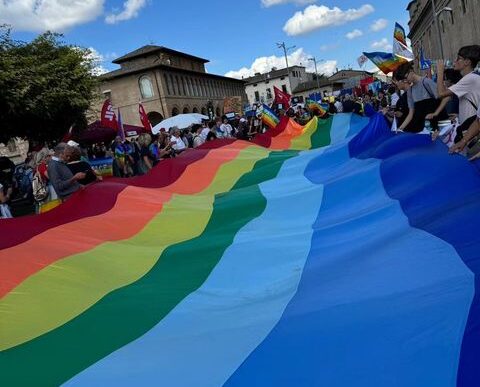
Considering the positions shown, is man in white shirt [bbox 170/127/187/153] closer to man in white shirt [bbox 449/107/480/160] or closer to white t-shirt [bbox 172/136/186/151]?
white t-shirt [bbox 172/136/186/151]

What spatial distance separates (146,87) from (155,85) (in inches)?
43.8

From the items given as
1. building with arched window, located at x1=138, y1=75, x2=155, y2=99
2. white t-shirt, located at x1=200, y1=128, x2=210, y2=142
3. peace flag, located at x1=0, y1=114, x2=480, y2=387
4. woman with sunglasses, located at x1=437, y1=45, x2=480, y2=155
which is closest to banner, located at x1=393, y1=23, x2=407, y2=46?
white t-shirt, located at x1=200, y1=128, x2=210, y2=142

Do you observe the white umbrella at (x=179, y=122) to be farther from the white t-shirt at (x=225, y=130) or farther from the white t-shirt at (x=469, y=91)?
the white t-shirt at (x=469, y=91)

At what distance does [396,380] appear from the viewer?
1.80 meters

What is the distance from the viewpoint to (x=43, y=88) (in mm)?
21422

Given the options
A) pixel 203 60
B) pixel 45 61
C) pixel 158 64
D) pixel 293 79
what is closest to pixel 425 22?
pixel 203 60

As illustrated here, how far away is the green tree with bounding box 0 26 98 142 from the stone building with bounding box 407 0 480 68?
16.1 meters

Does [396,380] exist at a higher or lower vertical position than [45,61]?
lower

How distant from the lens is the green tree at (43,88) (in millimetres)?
19344

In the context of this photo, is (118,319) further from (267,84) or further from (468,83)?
(267,84)

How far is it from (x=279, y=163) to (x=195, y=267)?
398 centimetres

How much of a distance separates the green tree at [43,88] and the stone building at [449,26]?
634 inches

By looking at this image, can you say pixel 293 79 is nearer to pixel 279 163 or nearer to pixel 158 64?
pixel 158 64

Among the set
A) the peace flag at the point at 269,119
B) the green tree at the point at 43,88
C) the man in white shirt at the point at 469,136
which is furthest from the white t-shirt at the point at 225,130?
the man in white shirt at the point at 469,136
